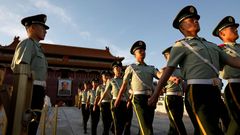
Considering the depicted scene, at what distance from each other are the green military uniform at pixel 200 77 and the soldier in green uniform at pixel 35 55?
194cm

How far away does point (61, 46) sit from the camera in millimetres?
50188

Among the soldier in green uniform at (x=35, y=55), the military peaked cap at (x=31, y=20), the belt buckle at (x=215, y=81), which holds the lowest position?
the belt buckle at (x=215, y=81)

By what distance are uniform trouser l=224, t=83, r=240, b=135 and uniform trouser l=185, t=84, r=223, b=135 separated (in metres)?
0.73

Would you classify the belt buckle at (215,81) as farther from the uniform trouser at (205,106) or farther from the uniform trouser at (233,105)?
the uniform trouser at (233,105)

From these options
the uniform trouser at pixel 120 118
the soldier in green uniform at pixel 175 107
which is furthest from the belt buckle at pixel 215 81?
the uniform trouser at pixel 120 118

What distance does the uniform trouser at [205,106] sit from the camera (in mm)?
2295

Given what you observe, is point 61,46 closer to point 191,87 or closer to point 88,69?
point 88,69

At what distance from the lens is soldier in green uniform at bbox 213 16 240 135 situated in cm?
308

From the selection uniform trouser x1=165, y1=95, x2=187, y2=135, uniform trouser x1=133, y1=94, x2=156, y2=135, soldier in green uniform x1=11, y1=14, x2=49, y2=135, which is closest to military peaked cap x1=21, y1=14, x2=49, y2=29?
soldier in green uniform x1=11, y1=14, x2=49, y2=135

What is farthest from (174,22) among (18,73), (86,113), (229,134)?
(86,113)

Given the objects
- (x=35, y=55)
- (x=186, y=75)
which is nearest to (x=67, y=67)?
(x=35, y=55)

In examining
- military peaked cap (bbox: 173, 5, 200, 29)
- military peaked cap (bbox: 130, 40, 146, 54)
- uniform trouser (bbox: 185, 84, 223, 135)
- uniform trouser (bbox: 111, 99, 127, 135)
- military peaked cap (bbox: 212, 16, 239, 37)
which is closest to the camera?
uniform trouser (bbox: 185, 84, 223, 135)

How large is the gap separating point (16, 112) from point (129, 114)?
12.8ft

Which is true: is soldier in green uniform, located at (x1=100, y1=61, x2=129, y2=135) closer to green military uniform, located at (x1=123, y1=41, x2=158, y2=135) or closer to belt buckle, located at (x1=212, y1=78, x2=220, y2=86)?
green military uniform, located at (x1=123, y1=41, x2=158, y2=135)
